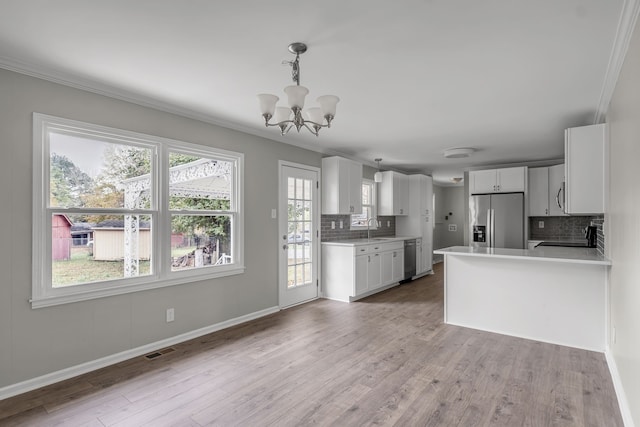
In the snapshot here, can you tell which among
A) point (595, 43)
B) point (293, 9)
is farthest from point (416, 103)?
point (293, 9)

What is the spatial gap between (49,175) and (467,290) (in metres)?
4.14

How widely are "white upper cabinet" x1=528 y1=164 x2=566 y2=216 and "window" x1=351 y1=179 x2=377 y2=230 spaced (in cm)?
273

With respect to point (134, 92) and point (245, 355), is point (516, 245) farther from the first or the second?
point (134, 92)

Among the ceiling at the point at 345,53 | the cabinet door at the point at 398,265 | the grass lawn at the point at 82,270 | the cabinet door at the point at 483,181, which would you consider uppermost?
the ceiling at the point at 345,53

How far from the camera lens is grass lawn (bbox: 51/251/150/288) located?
2.66m

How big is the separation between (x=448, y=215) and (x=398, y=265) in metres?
4.46

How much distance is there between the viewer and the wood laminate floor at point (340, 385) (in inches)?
84.8

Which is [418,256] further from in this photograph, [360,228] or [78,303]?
[78,303]

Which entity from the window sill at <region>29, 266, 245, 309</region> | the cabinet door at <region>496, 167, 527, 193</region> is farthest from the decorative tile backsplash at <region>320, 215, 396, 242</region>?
the cabinet door at <region>496, 167, 527, 193</region>

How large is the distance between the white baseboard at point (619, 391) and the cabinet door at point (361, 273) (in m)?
2.85

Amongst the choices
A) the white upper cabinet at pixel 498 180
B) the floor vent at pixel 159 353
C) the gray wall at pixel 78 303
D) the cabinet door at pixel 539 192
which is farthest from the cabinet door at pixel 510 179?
the floor vent at pixel 159 353

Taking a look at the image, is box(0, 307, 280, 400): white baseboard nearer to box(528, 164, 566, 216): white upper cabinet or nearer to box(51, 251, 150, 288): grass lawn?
box(51, 251, 150, 288): grass lawn

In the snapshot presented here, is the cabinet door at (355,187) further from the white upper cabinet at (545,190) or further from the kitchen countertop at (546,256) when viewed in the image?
the white upper cabinet at (545,190)

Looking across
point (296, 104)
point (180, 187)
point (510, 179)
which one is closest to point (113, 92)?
point (180, 187)
